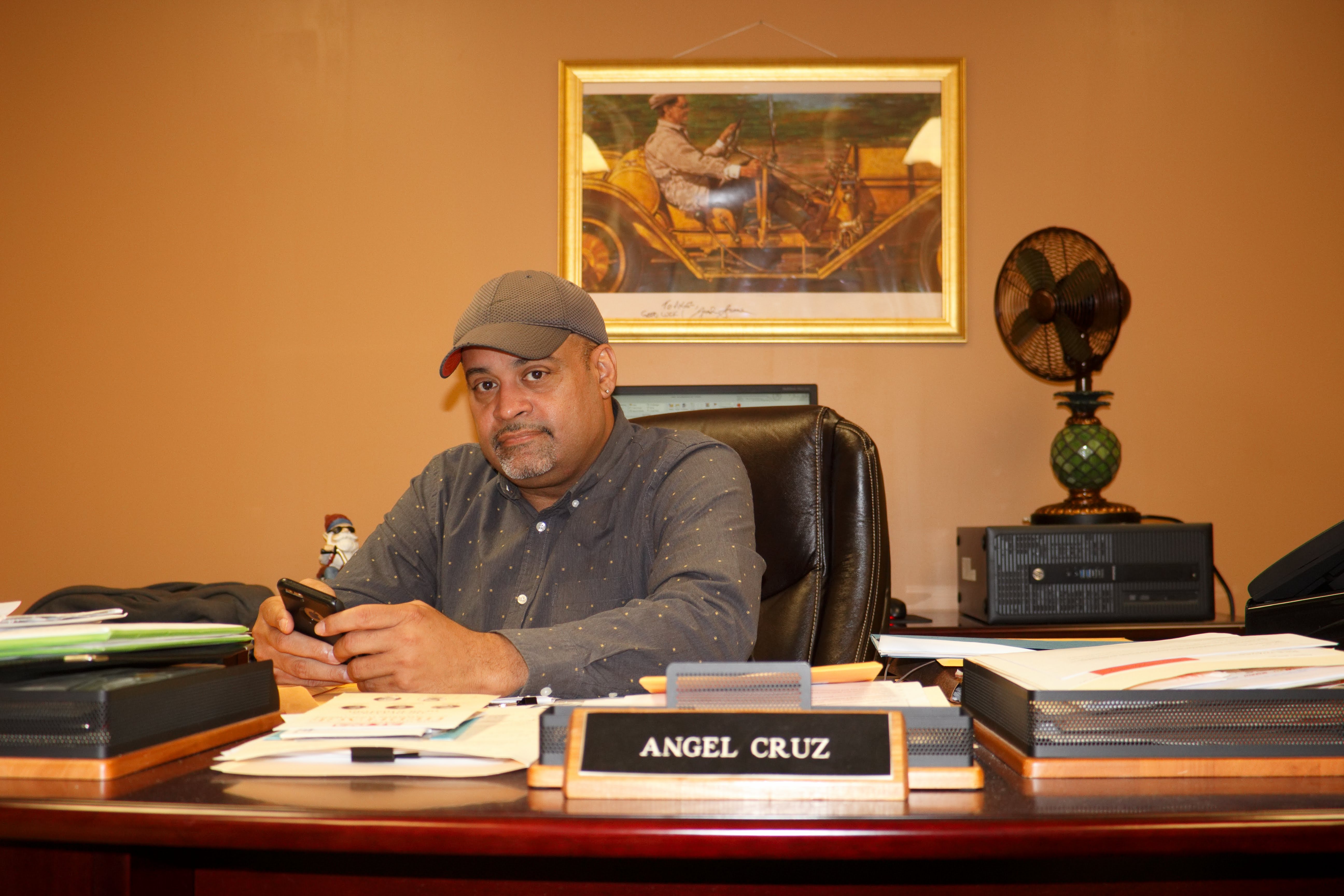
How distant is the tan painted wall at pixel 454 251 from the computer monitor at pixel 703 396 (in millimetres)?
39

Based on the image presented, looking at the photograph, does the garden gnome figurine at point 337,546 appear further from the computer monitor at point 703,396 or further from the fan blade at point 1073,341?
the fan blade at point 1073,341

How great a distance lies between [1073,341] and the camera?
7.28 feet

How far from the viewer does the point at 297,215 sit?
8.69 ft

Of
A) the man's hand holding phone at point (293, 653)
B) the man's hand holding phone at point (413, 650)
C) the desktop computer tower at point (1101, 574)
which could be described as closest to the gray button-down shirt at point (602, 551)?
the man's hand holding phone at point (413, 650)

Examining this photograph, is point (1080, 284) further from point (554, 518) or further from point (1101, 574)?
point (554, 518)

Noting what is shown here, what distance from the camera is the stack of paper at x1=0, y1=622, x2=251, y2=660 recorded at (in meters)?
0.68

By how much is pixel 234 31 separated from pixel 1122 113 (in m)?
2.40

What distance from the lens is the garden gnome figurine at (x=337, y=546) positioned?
233 cm

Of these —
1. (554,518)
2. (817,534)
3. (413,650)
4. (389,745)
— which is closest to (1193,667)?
(389,745)

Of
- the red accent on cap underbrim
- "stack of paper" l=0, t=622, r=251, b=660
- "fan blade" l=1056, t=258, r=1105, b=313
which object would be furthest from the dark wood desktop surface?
"stack of paper" l=0, t=622, r=251, b=660

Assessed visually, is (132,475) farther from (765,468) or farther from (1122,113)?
(1122,113)

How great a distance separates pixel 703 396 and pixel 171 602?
135 centimetres

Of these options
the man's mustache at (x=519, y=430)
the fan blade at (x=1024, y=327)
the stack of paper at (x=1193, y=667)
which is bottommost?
the stack of paper at (x=1193, y=667)
